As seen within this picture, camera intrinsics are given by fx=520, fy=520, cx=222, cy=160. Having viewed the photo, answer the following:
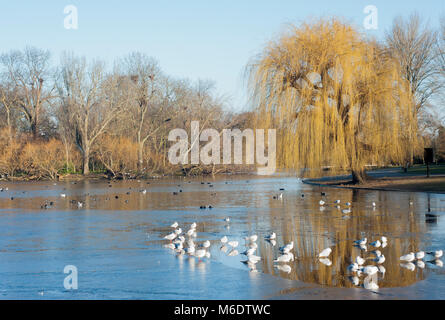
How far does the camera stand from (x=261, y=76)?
1157 inches

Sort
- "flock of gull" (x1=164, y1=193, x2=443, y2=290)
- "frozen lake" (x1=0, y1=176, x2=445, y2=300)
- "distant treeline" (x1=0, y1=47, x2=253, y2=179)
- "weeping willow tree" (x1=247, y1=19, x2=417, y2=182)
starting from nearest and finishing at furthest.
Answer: "frozen lake" (x1=0, y1=176, x2=445, y2=300), "flock of gull" (x1=164, y1=193, x2=443, y2=290), "weeping willow tree" (x1=247, y1=19, x2=417, y2=182), "distant treeline" (x1=0, y1=47, x2=253, y2=179)

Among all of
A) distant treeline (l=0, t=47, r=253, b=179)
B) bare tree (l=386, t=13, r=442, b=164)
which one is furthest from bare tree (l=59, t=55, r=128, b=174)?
bare tree (l=386, t=13, r=442, b=164)

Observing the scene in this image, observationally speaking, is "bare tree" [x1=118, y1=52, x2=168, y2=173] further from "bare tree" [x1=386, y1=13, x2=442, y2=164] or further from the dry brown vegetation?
"bare tree" [x1=386, y1=13, x2=442, y2=164]

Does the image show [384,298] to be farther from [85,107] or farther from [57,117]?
[57,117]

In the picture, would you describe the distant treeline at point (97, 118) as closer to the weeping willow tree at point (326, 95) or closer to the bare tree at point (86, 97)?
the bare tree at point (86, 97)

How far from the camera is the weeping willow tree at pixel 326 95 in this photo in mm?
28969

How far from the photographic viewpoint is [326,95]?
1164 inches

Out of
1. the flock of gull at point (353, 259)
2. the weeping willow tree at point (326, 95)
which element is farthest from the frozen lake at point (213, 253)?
the weeping willow tree at point (326, 95)

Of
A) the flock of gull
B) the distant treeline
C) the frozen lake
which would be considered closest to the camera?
the frozen lake

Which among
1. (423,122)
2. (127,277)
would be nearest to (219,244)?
(127,277)

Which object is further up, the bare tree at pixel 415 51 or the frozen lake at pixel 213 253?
the bare tree at pixel 415 51

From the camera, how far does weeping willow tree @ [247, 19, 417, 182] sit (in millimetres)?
28969

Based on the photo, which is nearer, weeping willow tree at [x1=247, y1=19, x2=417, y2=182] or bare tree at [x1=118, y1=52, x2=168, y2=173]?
weeping willow tree at [x1=247, y1=19, x2=417, y2=182]

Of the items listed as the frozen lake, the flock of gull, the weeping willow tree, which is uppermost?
the weeping willow tree
